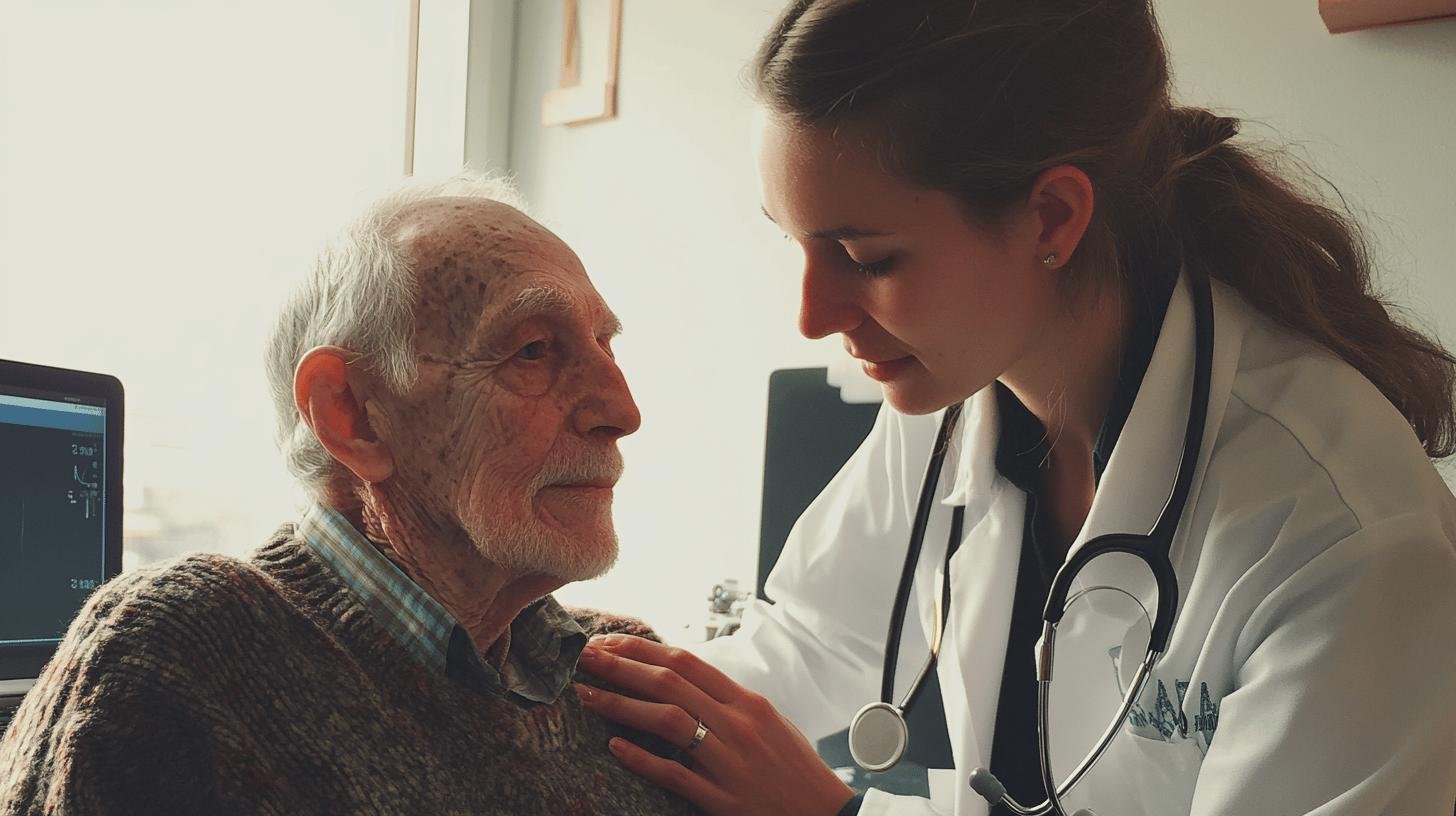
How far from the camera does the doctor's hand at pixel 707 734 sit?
1143mm

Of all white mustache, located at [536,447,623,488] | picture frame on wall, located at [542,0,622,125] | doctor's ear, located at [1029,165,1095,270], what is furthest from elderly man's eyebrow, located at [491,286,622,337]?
picture frame on wall, located at [542,0,622,125]

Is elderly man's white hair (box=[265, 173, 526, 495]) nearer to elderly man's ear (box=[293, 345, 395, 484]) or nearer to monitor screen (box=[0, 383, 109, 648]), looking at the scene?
elderly man's ear (box=[293, 345, 395, 484])

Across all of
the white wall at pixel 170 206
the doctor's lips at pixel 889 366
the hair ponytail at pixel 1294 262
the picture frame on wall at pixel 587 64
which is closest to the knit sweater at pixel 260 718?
the doctor's lips at pixel 889 366

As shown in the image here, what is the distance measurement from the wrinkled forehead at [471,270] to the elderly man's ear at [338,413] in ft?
0.24

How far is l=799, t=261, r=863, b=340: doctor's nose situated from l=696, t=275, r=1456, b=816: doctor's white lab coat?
1.05 feet

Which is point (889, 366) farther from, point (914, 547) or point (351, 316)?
point (351, 316)

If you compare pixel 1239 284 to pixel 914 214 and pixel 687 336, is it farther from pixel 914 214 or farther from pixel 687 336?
pixel 687 336

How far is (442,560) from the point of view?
3.47 ft

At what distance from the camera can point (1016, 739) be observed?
1.42 metres

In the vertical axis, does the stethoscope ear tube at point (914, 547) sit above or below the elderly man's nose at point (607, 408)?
below

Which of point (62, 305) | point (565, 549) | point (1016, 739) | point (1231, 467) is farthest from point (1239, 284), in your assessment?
point (62, 305)

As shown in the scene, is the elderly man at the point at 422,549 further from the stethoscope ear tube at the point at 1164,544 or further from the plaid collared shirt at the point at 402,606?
the stethoscope ear tube at the point at 1164,544

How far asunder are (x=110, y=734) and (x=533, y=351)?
432mm

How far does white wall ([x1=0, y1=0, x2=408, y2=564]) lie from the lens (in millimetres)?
2500
